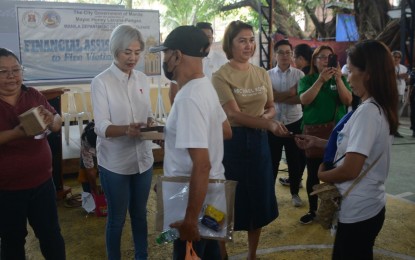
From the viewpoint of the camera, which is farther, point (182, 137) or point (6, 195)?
point (6, 195)

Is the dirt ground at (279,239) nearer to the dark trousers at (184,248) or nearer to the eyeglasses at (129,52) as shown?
the dark trousers at (184,248)

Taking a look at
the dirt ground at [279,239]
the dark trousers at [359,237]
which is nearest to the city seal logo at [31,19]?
the dirt ground at [279,239]

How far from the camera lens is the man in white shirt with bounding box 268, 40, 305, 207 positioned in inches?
149

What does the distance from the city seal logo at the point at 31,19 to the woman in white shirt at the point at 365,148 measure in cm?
525

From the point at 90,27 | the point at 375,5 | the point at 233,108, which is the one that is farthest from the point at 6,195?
the point at 375,5

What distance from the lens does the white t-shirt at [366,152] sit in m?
1.55

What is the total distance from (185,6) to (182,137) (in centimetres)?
1722

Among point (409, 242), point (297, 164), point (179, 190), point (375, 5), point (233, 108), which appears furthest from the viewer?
point (375, 5)

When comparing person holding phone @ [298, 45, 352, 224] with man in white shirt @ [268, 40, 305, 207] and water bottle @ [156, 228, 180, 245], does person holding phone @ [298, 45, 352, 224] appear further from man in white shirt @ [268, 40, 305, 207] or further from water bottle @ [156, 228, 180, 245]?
water bottle @ [156, 228, 180, 245]

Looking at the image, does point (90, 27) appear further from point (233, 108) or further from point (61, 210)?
point (233, 108)

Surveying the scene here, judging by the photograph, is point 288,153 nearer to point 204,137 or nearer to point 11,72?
point 204,137

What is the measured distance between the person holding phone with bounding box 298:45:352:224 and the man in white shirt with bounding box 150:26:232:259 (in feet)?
5.68

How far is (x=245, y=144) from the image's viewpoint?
7.94 ft

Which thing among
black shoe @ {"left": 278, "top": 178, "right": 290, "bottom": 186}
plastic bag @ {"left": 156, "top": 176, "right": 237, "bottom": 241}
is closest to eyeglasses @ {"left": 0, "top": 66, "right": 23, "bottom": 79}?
plastic bag @ {"left": 156, "top": 176, "right": 237, "bottom": 241}
